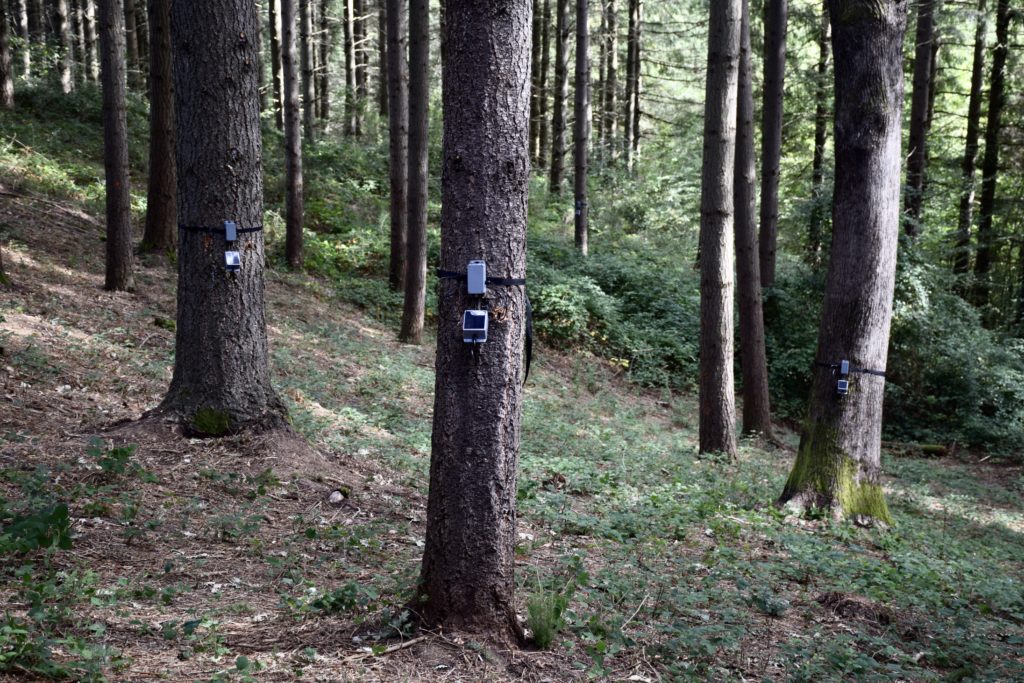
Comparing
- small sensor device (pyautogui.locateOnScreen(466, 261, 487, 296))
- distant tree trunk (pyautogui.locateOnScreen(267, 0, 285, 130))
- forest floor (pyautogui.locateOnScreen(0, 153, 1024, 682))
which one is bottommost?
forest floor (pyautogui.locateOnScreen(0, 153, 1024, 682))

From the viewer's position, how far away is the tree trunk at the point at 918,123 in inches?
640

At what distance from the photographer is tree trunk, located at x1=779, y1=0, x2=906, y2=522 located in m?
6.91

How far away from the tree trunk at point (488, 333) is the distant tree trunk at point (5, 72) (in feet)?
61.2

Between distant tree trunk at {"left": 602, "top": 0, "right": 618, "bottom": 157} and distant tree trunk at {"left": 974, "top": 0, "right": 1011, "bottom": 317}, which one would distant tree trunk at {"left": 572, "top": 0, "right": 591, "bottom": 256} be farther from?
distant tree trunk at {"left": 974, "top": 0, "right": 1011, "bottom": 317}

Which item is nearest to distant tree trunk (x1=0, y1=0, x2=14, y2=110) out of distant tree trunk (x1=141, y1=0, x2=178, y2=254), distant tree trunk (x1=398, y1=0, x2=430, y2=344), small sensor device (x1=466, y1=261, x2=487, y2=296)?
distant tree trunk (x1=141, y1=0, x2=178, y2=254)

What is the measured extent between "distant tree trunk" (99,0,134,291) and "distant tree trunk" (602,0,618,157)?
16.8m

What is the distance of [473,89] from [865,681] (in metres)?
3.52

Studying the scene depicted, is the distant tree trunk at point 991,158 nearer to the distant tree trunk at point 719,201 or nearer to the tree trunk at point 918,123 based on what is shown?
the tree trunk at point 918,123

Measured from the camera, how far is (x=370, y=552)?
16.9 feet

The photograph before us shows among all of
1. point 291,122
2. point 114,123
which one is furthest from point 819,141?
point 114,123

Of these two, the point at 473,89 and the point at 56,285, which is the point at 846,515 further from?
the point at 56,285

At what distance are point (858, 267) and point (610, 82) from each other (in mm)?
24248

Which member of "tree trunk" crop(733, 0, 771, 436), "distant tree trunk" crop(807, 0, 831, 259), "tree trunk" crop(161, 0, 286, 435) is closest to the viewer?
"tree trunk" crop(161, 0, 286, 435)

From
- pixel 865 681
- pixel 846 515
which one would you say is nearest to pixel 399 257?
pixel 846 515
